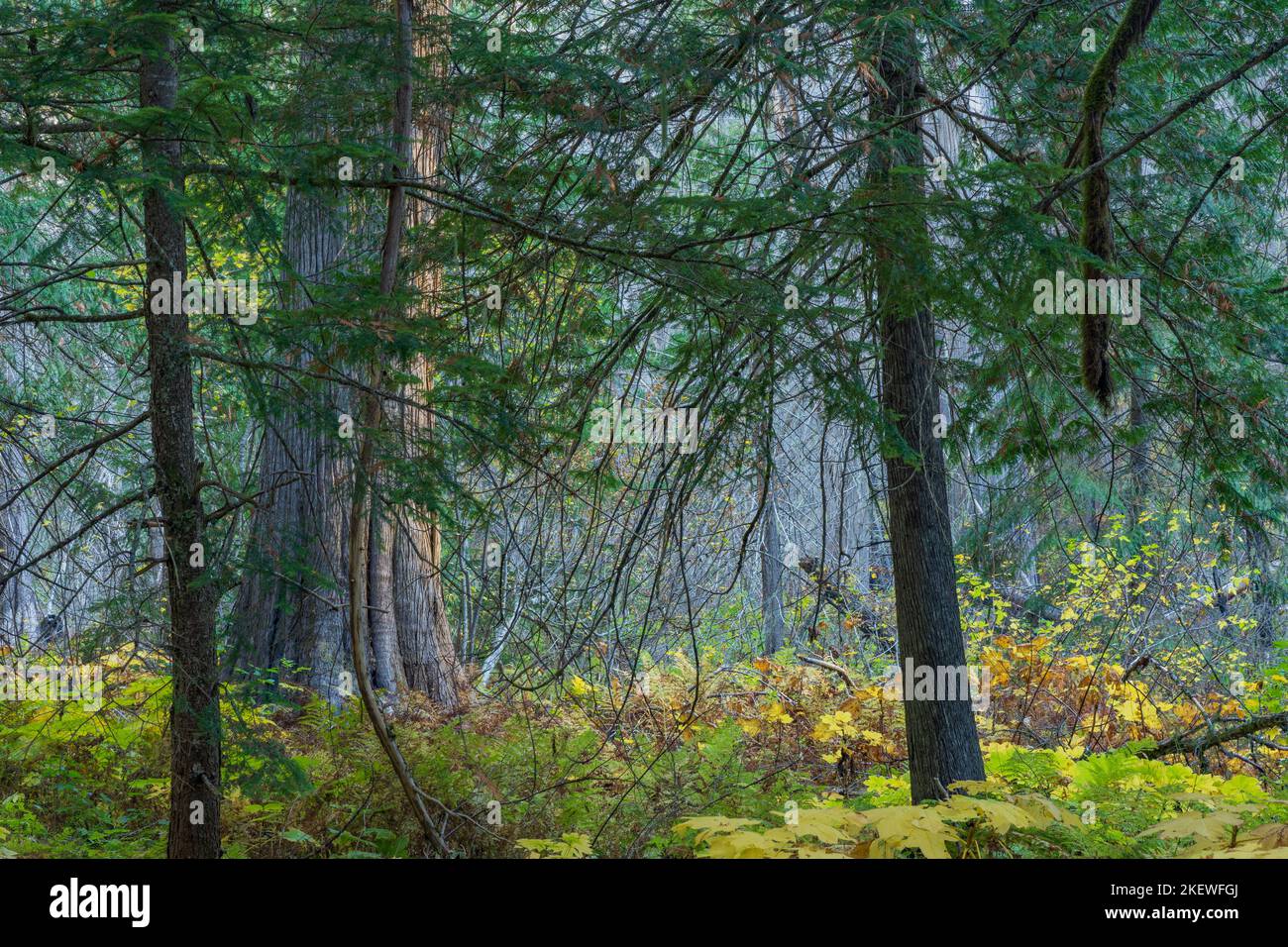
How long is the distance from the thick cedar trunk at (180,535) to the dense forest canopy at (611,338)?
19mm

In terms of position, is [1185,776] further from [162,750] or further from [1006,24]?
[162,750]

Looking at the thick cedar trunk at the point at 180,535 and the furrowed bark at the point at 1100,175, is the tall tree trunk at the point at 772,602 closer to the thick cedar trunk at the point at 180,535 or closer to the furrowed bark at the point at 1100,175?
the furrowed bark at the point at 1100,175

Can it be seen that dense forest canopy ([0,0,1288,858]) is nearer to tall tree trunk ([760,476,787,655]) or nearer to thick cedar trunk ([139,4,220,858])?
thick cedar trunk ([139,4,220,858])

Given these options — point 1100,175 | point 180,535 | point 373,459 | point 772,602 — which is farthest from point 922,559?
point 772,602

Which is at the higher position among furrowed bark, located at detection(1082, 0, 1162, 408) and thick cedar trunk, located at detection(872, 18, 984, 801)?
furrowed bark, located at detection(1082, 0, 1162, 408)

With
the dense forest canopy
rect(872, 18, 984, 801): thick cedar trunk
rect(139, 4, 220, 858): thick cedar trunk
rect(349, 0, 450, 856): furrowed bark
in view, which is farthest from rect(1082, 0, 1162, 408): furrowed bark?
rect(139, 4, 220, 858): thick cedar trunk

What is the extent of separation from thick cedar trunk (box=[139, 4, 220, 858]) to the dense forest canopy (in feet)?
0.06

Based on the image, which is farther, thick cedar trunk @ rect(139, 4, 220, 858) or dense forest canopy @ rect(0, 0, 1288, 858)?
thick cedar trunk @ rect(139, 4, 220, 858)

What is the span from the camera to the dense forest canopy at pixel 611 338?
394cm

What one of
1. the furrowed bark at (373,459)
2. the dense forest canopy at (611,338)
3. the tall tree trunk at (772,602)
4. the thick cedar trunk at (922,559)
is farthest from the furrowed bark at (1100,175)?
the tall tree trunk at (772,602)

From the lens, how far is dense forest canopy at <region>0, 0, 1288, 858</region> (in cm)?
394
